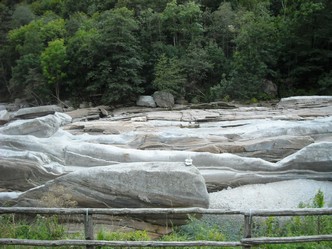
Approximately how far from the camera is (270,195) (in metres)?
8.84

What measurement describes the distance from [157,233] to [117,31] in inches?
833

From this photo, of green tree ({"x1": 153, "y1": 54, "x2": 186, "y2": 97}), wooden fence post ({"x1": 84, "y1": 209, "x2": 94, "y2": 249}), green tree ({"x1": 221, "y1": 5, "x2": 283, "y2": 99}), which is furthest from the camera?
green tree ({"x1": 153, "y1": 54, "x2": 186, "y2": 97})

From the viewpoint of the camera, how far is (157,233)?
7066 millimetres

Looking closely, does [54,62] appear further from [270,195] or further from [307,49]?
[270,195]

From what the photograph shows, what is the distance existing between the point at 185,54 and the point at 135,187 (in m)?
21.8

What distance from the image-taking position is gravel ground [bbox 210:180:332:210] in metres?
8.43

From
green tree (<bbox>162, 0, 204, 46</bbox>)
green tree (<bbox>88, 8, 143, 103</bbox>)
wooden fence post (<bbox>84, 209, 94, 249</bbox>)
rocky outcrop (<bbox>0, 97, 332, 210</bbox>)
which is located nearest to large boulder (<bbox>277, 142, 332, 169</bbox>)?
rocky outcrop (<bbox>0, 97, 332, 210</bbox>)

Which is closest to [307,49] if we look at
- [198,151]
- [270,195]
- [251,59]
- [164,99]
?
[251,59]

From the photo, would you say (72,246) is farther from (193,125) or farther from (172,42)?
(172,42)

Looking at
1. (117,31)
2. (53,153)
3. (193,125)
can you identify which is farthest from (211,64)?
(53,153)

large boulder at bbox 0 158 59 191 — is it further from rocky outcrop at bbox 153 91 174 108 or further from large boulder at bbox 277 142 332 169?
rocky outcrop at bbox 153 91 174 108

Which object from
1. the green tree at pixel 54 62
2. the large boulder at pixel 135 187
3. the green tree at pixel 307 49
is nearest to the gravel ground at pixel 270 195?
the large boulder at pixel 135 187

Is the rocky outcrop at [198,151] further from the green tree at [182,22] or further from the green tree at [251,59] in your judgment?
the green tree at [182,22]

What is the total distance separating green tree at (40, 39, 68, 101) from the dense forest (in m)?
0.08
